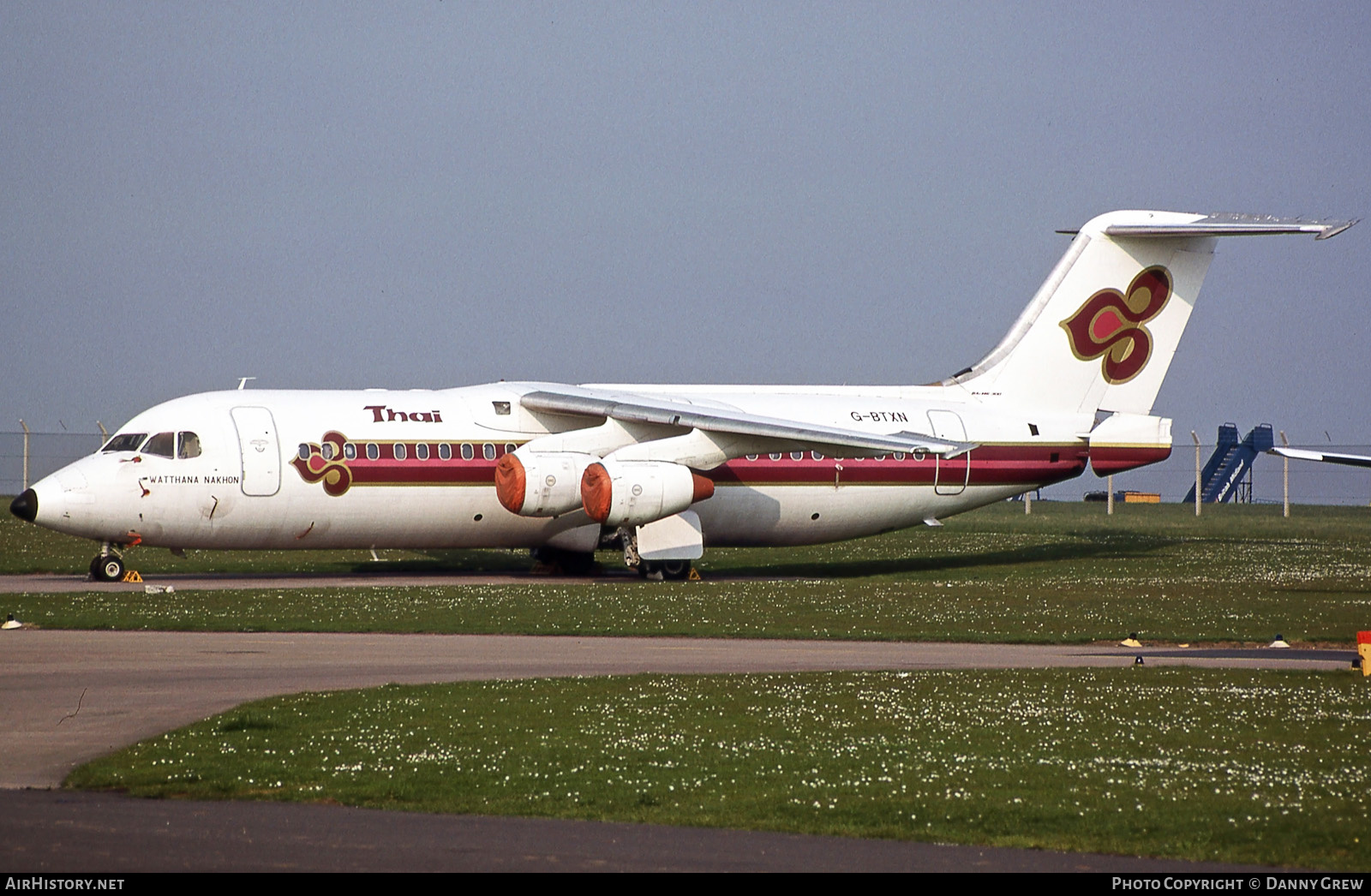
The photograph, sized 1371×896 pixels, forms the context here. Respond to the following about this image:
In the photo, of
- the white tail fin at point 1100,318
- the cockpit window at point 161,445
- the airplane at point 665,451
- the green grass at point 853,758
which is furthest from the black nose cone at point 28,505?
the white tail fin at point 1100,318

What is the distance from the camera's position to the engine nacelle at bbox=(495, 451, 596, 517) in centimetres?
3141

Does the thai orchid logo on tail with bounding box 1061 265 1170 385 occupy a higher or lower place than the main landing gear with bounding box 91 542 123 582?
higher

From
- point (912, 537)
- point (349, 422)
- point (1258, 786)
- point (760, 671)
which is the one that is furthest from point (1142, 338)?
point (1258, 786)

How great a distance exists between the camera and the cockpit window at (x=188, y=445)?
30281 millimetres

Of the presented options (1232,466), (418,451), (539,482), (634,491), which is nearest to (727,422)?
(634,491)

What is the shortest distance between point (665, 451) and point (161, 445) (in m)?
9.80

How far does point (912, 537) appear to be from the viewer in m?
51.3

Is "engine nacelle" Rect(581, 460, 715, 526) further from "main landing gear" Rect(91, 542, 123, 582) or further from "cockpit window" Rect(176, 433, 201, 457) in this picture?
"main landing gear" Rect(91, 542, 123, 582)

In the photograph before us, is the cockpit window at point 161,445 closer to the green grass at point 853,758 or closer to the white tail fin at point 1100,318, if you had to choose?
the green grass at point 853,758

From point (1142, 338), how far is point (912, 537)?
588 inches

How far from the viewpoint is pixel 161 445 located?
30.3 meters

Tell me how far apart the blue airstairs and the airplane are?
4199 centimetres

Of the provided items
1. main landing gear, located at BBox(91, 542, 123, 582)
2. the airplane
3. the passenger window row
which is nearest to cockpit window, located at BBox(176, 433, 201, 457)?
the airplane

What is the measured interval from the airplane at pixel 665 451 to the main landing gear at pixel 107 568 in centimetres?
4
